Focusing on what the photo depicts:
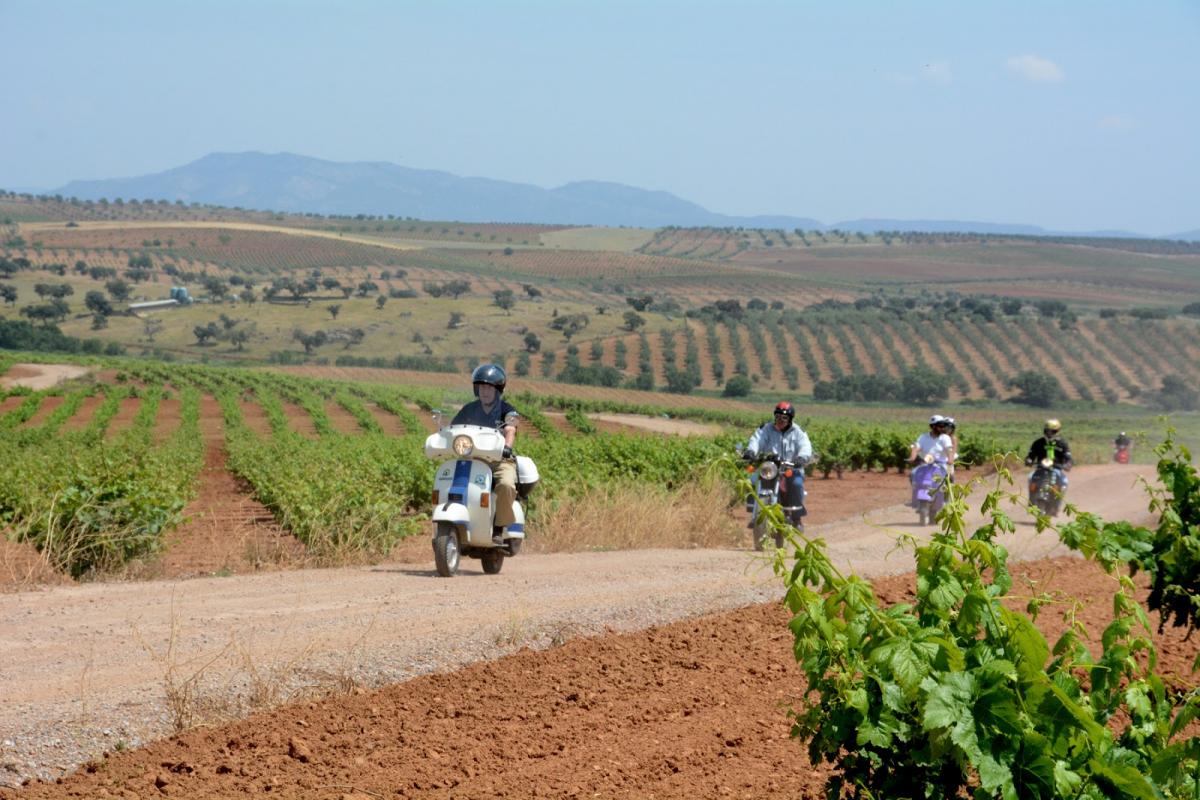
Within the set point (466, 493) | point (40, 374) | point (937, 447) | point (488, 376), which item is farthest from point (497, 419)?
point (40, 374)

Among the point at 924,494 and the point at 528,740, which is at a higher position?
the point at 528,740

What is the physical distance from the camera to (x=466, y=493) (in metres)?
10.4

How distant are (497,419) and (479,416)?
0.14m

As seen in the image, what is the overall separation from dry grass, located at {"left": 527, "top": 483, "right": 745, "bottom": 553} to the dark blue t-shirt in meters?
3.23

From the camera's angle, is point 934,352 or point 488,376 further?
point 934,352

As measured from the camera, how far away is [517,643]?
7.54 meters

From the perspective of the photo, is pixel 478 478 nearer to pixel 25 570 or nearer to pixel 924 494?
pixel 25 570

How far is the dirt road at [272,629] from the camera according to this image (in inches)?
221

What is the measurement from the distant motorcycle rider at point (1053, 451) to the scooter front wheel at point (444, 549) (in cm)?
996

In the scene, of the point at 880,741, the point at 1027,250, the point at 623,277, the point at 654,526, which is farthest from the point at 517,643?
the point at 1027,250

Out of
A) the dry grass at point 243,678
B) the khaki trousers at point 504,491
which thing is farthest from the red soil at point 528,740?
the khaki trousers at point 504,491

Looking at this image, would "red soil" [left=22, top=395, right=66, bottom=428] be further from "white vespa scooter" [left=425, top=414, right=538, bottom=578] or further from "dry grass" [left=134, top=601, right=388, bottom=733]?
"dry grass" [left=134, top=601, right=388, bottom=733]

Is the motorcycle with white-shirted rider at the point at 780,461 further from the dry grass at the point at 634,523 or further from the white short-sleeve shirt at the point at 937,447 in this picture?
the white short-sleeve shirt at the point at 937,447

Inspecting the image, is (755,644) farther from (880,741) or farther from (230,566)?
(230,566)
